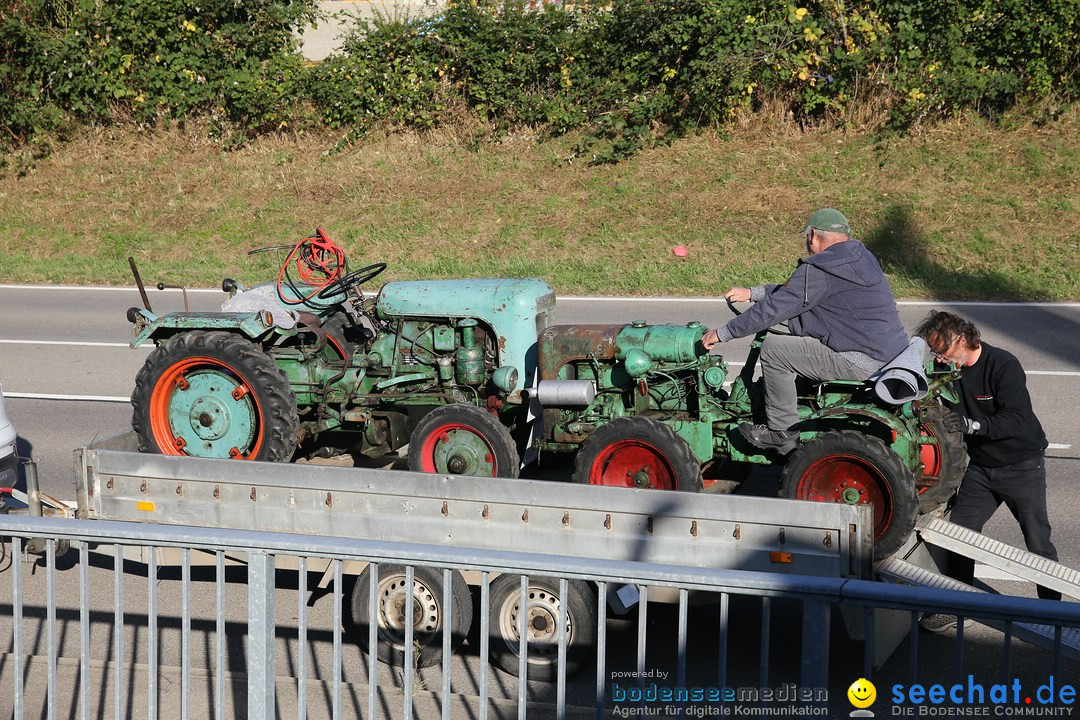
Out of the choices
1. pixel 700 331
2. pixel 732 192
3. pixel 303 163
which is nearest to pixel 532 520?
pixel 700 331

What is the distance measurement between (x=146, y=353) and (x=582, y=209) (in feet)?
24.2

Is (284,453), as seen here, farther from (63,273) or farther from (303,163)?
(303,163)

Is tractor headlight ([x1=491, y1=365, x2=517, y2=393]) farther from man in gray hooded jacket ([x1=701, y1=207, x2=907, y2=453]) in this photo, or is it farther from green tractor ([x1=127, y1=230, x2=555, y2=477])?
man in gray hooded jacket ([x1=701, y1=207, x2=907, y2=453])

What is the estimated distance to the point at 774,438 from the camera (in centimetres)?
609

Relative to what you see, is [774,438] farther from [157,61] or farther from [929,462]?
[157,61]

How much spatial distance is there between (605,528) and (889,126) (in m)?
14.6

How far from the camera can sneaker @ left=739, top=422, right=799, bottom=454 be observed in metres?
6.07

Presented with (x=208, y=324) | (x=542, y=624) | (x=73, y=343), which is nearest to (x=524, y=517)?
(x=542, y=624)

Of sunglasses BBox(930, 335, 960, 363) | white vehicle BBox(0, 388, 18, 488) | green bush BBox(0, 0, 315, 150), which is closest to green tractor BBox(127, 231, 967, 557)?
sunglasses BBox(930, 335, 960, 363)

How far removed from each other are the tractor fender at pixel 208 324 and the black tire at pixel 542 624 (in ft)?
8.49

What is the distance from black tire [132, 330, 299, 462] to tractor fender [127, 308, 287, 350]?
0.07 meters

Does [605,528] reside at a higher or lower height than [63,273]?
lower

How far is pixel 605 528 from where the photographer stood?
17.7 ft

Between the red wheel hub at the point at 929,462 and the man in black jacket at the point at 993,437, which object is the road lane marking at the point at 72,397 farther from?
the man in black jacket at the point at 993,437
